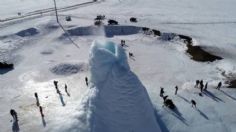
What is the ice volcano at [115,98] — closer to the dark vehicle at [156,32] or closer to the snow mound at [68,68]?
the snow mound at [68,68]

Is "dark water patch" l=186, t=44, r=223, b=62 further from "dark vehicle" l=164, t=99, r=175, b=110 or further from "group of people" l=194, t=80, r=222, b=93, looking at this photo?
"dark vehicle" l=164, t=99, r=175, b=110

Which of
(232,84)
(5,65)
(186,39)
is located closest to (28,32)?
(5,65)

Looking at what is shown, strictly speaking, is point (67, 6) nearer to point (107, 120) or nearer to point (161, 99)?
point (161, 99)

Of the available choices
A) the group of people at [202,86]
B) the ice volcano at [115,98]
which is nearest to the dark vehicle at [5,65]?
the ice volcano at [115,98]

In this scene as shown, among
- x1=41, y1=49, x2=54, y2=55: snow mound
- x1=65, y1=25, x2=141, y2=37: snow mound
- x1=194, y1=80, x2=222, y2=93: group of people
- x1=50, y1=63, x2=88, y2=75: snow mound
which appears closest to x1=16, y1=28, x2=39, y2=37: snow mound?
x1=65, y1=25, x2=141, y2=37: snow mound

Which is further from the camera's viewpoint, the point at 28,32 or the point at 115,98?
the point at 28,32

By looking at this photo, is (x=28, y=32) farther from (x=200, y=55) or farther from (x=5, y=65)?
(x=200, y=55)
